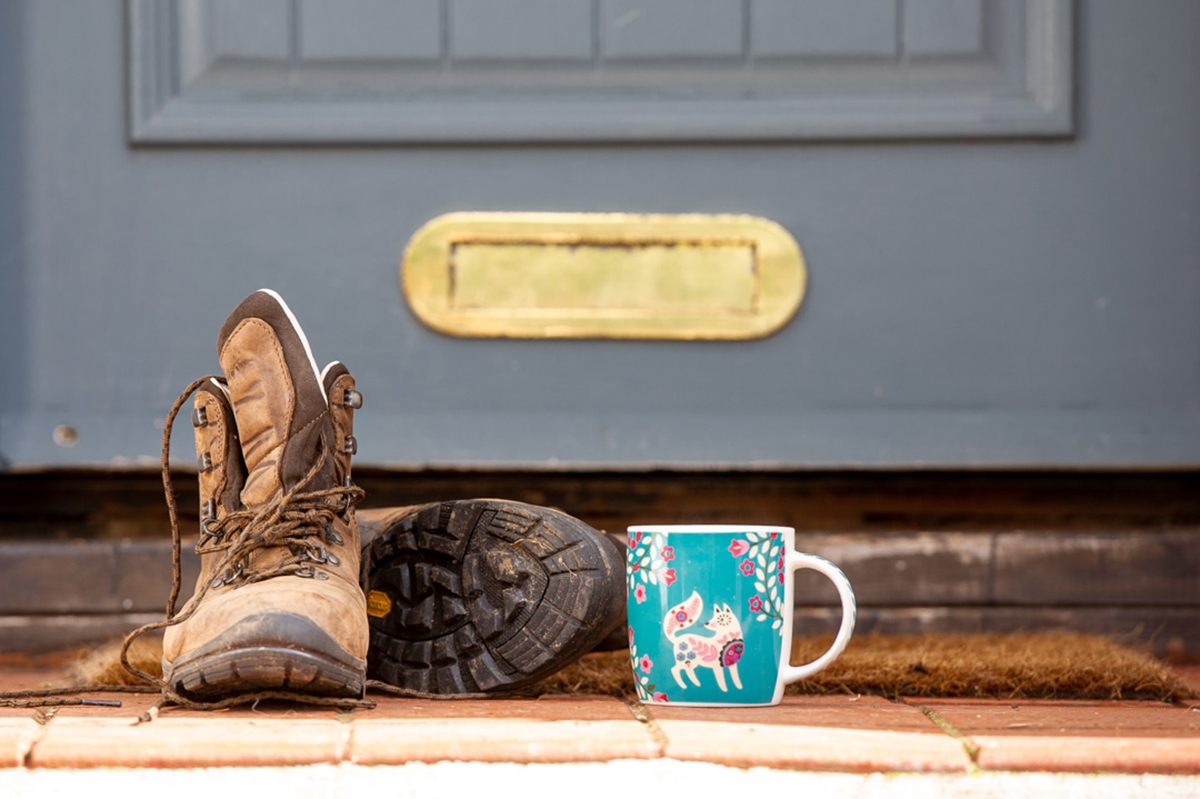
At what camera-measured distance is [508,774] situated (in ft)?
2.24

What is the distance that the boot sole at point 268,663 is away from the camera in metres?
0.80

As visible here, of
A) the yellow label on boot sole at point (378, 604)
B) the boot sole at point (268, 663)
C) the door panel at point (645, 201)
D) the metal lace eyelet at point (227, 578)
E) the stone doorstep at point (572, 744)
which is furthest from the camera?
the door panel at point (645, 201)

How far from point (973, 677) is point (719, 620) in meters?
0.31

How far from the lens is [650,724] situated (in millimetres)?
747

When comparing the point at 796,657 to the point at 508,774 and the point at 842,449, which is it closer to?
the point at 842,449

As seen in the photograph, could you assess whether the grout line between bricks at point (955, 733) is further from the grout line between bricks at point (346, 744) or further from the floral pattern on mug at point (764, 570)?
the grout line between bricks at point (346, 744)

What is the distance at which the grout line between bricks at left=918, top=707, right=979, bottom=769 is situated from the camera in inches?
27.1

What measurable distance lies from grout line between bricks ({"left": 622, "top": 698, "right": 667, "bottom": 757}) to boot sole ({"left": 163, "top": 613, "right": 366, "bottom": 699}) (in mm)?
212

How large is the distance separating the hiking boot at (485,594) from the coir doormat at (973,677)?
6 centimetres

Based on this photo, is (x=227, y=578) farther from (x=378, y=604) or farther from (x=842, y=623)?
(x=842, y=623)

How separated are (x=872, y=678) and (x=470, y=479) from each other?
597mm

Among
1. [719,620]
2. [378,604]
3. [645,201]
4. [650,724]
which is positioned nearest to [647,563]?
[719,620]

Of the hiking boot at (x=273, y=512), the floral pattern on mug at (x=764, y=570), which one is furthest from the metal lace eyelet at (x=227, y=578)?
the floral pattern on mug at (x=764, y=570)

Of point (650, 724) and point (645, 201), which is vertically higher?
point (645, 201)
